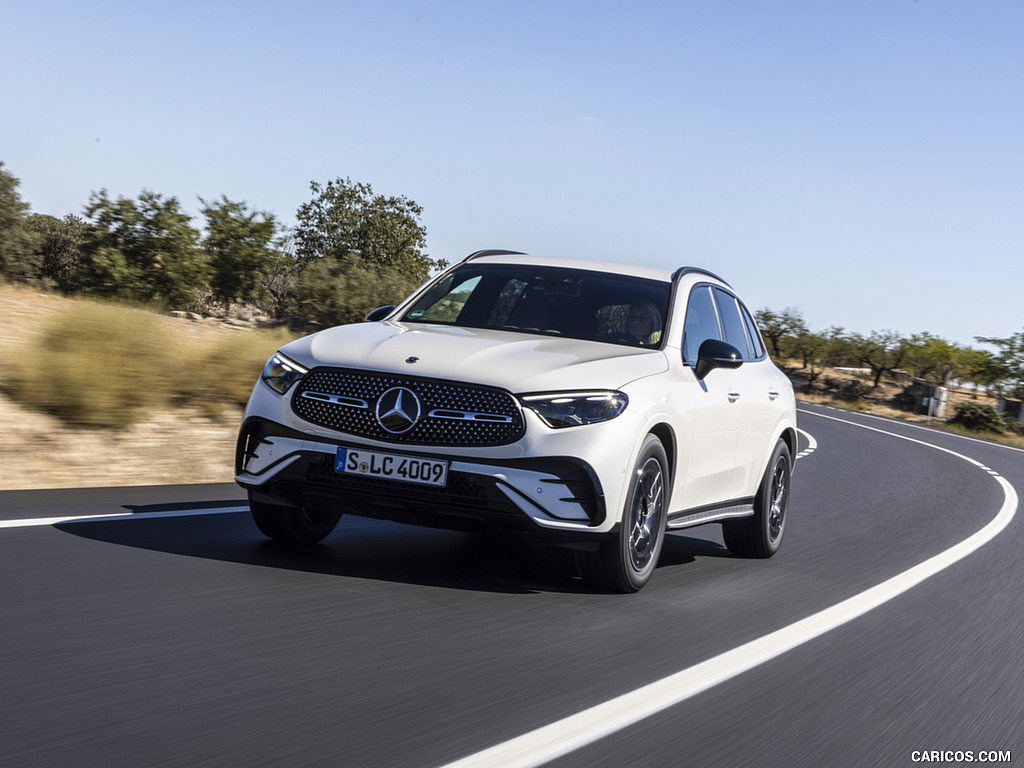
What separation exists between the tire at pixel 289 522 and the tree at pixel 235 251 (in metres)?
29.3

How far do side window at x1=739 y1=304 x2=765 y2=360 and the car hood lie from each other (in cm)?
221

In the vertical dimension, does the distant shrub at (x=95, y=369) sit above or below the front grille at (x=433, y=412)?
below

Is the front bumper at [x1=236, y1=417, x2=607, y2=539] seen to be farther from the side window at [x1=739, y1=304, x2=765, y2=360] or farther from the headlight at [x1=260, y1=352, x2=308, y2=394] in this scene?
the side window at [x1=739, y1=304, x2=765, y2=360]

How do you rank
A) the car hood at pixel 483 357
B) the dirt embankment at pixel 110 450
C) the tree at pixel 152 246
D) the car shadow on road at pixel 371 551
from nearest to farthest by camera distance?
the car hood at pixel 483 357 < the car shadow on road at pixel 371 551 < the dirt embankment at pixel 110 450 < the tree at pixel 152 246

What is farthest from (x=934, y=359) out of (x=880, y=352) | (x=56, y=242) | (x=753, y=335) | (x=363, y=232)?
(x=753, y=335)

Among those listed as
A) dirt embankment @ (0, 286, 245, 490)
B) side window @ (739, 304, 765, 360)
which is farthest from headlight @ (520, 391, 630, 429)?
dirt embankment @ (0, 286, 245, 490)

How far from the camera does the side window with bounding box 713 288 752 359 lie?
8023 millimetres

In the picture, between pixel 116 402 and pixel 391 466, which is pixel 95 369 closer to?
pixel 116 402

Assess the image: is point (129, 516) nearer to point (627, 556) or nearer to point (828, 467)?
point (627, 556)

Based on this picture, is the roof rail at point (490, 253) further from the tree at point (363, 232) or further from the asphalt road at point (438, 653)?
the tree at point (363, 232)

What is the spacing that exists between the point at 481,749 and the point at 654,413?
2.76m

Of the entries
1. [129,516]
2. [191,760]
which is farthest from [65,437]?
[191,760]

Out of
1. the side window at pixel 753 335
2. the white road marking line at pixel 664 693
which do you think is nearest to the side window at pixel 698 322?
the side window at pixel 753 335

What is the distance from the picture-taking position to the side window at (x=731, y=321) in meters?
8.02
